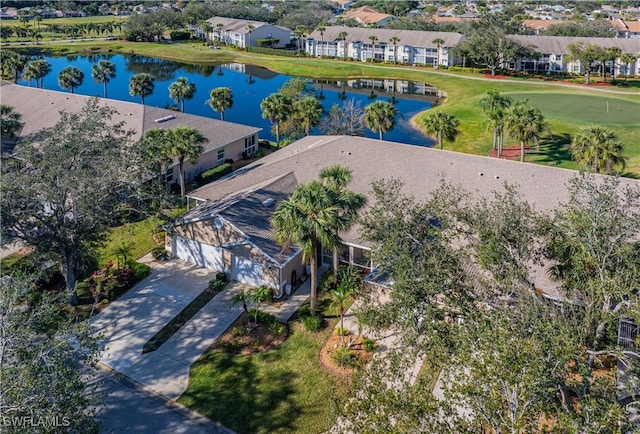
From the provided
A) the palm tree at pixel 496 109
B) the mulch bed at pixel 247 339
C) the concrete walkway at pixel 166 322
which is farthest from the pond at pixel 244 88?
the mulch bed at pixel 247 339

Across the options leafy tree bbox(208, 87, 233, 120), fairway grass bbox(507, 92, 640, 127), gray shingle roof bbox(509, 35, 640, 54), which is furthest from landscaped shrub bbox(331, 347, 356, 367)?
gray shingle roof bbox(509, 35, 640, 54)

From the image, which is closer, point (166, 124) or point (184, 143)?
point (184, 143)

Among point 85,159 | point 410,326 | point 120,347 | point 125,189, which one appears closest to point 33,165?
point 85,159

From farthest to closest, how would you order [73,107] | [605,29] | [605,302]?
[605,29]
[73,107]
[605,302]

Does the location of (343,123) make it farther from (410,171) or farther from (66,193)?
(66,193)

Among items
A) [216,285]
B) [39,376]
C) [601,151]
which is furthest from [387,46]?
[39,376]

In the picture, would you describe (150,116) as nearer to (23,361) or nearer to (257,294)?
(257,294)

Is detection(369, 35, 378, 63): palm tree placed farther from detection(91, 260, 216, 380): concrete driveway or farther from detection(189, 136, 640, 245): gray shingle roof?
detection(91, 260, 216, 380): concrete driveway
